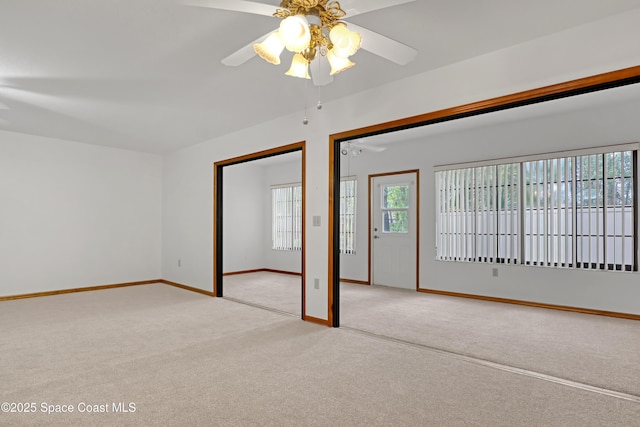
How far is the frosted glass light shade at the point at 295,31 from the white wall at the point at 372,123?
1.81 m

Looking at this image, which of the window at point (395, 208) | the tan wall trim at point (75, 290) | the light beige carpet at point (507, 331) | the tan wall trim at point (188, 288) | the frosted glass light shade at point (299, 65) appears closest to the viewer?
the frosted glass light shade at point (299, 65)

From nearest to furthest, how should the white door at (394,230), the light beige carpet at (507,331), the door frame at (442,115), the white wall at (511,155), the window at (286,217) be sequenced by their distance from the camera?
the door frame at (442,115), the light beige carpet at (507,331), the white wall at (511,155), the white door at (394,230), the window at (286,217)

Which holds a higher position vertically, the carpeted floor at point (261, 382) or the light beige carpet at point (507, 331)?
the carpeted floor at point (261, 382)

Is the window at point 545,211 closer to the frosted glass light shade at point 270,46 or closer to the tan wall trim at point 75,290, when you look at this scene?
the frosted glass light shade at point 270,46

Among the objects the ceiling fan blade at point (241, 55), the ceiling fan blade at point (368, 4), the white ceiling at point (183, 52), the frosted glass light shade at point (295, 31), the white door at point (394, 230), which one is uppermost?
the white ceiling at point (183, 52)

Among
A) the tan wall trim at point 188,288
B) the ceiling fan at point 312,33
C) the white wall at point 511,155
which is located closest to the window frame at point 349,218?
the white wall at point 511,155

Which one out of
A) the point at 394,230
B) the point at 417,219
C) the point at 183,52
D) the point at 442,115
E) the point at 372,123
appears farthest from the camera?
the point at 394,230

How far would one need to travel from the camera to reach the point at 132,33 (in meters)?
2.71

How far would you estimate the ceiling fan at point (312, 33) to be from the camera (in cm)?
188

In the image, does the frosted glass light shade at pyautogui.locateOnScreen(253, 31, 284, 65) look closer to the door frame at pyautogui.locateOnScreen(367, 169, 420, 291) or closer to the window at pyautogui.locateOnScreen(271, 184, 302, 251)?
the door frame at pyautogui.locateOnScreen(367, 169, 420, 291)

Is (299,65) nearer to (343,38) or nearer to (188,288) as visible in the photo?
(343,38)

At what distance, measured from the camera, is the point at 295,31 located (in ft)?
6.18

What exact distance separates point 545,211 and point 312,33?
4.40m

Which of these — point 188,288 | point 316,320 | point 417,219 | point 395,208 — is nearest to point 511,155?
point 417,219
